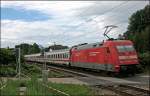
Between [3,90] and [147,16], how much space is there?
80827mm

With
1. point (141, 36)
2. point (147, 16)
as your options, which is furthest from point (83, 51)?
point (147, 16)

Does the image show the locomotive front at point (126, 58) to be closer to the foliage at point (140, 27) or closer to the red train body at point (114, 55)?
the red train body at point (114, 55)

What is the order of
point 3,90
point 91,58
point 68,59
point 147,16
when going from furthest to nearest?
1. point 147,16
2. point 68,59
3. point 91,58
4. point 3,90

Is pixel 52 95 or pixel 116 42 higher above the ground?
pixel 116 42

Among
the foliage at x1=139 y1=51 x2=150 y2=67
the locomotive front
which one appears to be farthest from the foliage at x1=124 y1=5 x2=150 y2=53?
the locomotive front

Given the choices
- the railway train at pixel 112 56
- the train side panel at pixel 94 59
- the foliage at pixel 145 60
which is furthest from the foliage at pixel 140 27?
the railway train at pixel 112 56

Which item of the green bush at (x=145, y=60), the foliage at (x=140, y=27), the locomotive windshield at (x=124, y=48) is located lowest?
the green bush at (x=145, y=60)

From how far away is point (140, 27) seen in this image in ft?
336

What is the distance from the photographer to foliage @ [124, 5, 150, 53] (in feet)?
295

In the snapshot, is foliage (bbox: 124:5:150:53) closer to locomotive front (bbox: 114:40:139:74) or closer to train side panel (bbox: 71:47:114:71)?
train side panel (bbox: 71:47:114:71)

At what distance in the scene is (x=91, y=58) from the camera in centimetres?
4081

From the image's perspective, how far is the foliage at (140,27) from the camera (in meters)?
90.0

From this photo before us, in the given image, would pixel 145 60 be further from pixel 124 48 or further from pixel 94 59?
pixel 124 48

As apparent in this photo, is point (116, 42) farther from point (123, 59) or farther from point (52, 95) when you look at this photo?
point (52, 95)
